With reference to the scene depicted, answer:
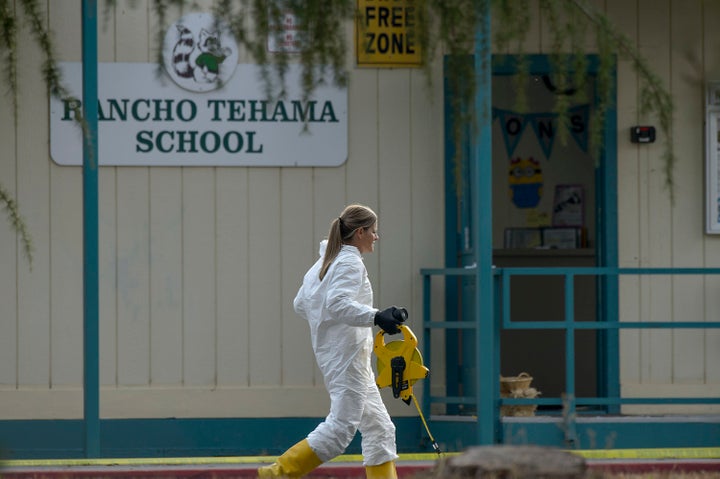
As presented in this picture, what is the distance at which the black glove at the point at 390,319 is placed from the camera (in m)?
7.83

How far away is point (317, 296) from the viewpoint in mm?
8148

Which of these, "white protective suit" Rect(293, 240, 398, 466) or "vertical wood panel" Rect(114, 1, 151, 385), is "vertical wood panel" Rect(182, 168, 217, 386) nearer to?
"vertical wood panel" Rect(114, 1, 151, 385)

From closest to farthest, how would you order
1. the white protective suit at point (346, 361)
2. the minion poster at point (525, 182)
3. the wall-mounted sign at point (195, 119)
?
the white protective suit at point (346, 361) → the wall-mounted sign at point (195, 119) → the minion poster at point (525, 182)

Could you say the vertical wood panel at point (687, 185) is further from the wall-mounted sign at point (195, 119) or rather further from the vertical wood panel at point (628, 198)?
the wall-mounted sign at point (195, 119)

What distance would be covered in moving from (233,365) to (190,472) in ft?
7.44

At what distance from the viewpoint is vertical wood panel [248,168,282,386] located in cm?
1085

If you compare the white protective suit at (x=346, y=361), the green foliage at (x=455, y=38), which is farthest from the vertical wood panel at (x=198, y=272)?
the green foliage at (x=455, y=38)

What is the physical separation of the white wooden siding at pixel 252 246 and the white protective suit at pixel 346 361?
2667 mm

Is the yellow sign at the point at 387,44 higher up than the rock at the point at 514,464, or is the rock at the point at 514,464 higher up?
the yellow sign at the point at 387,44

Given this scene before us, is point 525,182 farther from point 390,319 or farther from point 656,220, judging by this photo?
point 390,319

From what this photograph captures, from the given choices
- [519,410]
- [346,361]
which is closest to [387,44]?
[519,410]

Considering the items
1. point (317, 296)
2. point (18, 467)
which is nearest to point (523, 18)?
point (317, 296)

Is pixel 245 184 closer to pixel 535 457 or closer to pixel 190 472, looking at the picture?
pixel 190 472

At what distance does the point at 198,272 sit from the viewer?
10836mm
